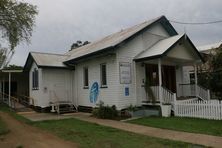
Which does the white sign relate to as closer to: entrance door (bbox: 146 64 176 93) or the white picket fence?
entrance door (bbox: 146 64 176 93)

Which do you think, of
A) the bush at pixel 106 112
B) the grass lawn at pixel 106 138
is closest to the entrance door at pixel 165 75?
the bush at pixel 106 112

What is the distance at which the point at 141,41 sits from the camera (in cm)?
1783

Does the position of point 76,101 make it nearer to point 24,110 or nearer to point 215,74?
point 24,110

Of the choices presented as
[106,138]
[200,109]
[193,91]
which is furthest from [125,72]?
[106,138]

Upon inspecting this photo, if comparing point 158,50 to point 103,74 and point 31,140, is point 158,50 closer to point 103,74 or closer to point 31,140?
point 103,74

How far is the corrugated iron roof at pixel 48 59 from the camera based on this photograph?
20284 mm

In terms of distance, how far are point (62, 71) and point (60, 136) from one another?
11348mm

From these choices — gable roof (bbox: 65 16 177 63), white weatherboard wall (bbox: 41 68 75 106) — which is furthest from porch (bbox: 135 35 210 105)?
white weatherboard wall (bbox: 41 68 75 106)

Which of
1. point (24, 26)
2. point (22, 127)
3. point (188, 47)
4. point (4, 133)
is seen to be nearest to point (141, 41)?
Result: point (188, 47)

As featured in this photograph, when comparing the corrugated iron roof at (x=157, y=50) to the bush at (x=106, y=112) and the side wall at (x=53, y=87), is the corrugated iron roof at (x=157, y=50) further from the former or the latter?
the side wall at (x=53, y=87)

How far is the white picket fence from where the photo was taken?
44.5ft

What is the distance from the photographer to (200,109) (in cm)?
1429

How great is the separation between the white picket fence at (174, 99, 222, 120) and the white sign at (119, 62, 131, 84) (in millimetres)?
3263

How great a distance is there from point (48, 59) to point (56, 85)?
232 centimetres
